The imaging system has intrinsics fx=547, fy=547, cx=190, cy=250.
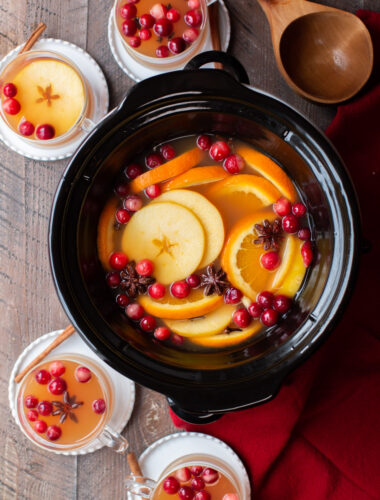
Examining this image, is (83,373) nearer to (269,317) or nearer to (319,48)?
(269,317)

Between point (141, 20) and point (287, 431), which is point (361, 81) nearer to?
point (141, 20)

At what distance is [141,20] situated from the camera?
1580 millimetres

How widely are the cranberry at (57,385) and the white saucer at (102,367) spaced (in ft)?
0.26

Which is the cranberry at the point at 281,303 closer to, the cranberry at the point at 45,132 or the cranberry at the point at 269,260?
the cranberry at the point at 269,260

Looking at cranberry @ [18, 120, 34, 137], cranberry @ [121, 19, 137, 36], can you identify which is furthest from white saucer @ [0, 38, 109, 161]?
cranberry @ [121, 19, 137, 36]

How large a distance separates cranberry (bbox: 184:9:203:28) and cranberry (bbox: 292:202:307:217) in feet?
1.95

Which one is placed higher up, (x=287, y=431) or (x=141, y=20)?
(x=141, y=20)

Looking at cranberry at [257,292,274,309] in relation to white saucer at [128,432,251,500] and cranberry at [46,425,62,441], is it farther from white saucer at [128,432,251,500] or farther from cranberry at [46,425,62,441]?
cranberry at [46,425,62,441]

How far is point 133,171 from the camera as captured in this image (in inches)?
59.4

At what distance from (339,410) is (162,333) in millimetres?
558

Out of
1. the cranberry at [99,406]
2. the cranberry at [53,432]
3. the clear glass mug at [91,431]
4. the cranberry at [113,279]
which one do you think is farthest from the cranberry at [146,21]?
the cranberry at [53,432]

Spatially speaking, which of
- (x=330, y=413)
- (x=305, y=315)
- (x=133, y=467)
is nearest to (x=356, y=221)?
(x=305, y=315)

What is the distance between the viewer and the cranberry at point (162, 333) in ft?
4.87

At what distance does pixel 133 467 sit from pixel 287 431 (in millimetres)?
458
